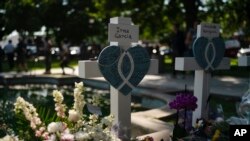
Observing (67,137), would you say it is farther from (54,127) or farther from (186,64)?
(186,64)

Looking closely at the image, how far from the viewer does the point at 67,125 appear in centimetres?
278

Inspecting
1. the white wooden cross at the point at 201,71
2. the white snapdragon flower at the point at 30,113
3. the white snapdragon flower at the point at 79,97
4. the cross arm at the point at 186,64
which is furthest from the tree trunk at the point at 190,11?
the white snapdragon flower at the point at 30,113

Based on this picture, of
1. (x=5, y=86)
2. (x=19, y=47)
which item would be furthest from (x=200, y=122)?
(x=19, y=47)

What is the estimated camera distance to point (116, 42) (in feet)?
14.6

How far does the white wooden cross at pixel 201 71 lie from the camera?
18.3 feet

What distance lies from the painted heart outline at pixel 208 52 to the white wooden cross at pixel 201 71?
0.07m

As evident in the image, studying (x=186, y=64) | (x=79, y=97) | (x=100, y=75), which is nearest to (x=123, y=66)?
(x=100, y=75)

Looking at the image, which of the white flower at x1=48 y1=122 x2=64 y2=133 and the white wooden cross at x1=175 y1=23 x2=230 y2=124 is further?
the white wooden cross at x1=175 y1=23 x2=230 y2=124

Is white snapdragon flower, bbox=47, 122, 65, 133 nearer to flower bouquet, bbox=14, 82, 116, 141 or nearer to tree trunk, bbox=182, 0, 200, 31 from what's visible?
flower bouquet, bbox=14, 82, 116, 141

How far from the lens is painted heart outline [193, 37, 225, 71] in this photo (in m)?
5.63

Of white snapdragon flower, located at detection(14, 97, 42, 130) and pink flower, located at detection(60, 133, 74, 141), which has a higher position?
white snapdragon flower, located at detection(14, 97, 42, 130)

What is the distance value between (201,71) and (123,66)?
5.98ft

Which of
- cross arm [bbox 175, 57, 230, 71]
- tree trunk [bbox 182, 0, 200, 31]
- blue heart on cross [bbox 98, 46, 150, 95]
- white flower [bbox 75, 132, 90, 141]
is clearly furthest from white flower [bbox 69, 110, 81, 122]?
tree trunk [bbox 182, 0, 200, 31]

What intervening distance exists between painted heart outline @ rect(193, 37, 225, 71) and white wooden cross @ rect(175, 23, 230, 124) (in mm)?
68
